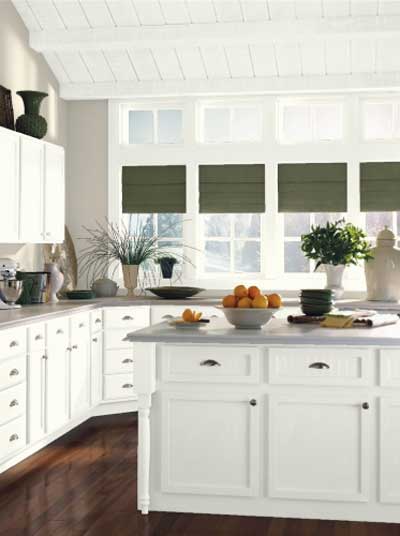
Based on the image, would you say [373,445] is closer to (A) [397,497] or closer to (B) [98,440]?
(A) [397,497]

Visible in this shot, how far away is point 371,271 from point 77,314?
7.78ft

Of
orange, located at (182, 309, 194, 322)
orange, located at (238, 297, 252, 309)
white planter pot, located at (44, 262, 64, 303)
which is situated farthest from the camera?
white planter pot, located at (44, 262, 64, 303)

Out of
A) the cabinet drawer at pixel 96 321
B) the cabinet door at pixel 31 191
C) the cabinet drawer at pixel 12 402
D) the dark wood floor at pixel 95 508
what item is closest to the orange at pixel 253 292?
the dark wood floor at pixel 95 508

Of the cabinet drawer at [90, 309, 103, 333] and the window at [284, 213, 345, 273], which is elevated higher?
the window at [284, 213, 345, 273]

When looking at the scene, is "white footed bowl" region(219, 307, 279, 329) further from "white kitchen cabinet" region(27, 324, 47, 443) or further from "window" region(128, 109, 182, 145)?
"window" region(128, 109, 182, 145)

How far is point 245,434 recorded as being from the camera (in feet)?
13.9

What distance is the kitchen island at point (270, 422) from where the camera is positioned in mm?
4117

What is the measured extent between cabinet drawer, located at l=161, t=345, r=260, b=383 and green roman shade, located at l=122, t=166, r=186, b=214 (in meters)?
3.51

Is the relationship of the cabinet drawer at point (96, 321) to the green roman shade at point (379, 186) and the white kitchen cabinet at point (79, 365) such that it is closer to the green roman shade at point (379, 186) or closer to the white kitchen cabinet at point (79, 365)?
the white kitchen cabinet at point (79, 365)

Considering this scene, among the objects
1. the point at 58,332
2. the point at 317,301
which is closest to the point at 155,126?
the point at 58,332

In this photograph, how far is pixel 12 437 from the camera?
509 cm

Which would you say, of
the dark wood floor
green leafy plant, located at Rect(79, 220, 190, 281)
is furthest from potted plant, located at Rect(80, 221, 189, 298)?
the dark wood floor

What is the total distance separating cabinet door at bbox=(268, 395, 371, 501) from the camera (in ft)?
13.6

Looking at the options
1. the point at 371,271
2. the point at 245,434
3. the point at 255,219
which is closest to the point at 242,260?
the point at 255,219
